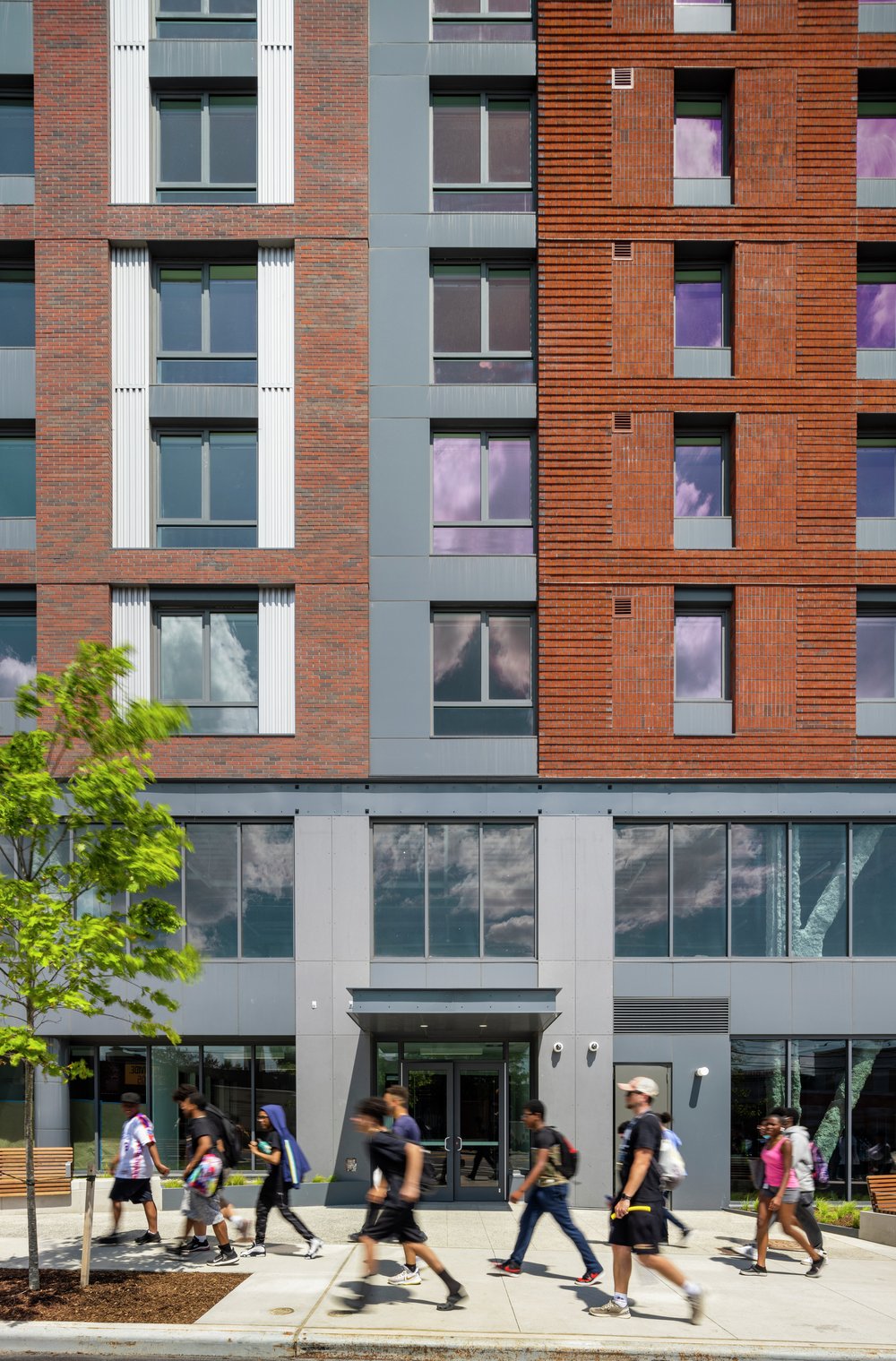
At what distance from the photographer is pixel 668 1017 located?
16953 mm

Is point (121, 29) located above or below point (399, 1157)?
above

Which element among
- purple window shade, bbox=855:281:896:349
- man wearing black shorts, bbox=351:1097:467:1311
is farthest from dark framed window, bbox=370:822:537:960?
purple window shade, bbox=855:281:896:349

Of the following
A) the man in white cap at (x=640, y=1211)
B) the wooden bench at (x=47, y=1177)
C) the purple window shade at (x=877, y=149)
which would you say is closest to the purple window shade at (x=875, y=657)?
the purple window shade at (x=877, y=149)

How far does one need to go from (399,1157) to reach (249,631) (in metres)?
10.4

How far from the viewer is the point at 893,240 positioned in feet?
59.2

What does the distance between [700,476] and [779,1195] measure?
11.7m

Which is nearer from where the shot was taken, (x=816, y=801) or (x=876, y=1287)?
(x=876, y=1287)

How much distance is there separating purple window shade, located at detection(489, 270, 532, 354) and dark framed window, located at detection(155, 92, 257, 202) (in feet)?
15.7

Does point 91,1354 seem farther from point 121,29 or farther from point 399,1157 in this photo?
point 121,29

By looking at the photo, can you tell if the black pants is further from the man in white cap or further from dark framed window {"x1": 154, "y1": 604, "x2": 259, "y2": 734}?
dark framed window {"x1": 154, "y1": 604, "x2": 259, "y2": 734}

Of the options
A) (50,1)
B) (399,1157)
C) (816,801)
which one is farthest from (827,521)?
(50,1)

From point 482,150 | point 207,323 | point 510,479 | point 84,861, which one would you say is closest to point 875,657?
point 510,479

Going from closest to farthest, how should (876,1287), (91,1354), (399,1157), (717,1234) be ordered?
1. (91,1354)
2. (399,1157)
3. (876,1287)
4. (717,1234)

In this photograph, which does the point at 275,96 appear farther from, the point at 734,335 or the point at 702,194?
the point at 734,335
